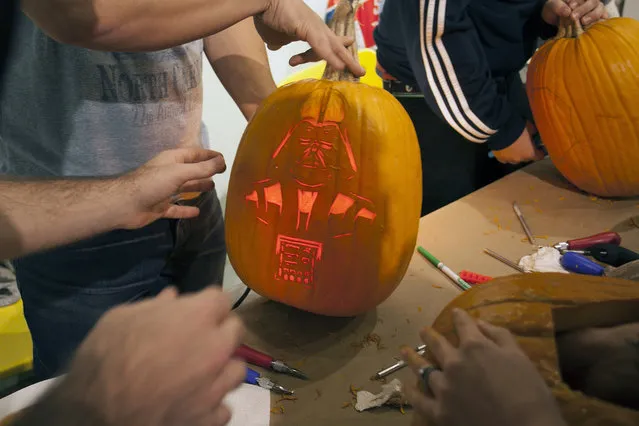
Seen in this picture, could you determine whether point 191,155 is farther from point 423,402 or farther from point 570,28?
point 570,28

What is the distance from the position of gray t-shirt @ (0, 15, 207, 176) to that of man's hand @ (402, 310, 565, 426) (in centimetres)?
68

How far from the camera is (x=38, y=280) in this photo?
0.97 meters

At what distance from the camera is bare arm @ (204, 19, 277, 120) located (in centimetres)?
113

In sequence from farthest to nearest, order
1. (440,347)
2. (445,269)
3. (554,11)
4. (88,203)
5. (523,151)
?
(523,151)
(554,11)
(445,269)
(88,203)
(440,347)

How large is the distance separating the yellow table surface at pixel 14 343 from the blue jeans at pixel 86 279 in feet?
0.94

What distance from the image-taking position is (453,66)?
4.51 feet

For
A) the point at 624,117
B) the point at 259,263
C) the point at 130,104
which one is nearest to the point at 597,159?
the point at 624,117

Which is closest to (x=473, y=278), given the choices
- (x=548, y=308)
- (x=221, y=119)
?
(x=548, y=308)

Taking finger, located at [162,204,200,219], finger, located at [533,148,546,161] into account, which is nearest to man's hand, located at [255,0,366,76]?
finger, located at [162,204,200,219]

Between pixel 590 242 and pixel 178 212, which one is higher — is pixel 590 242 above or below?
below

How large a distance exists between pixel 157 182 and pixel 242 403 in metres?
0.37

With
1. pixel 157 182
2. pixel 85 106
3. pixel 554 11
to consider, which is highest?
pixel 554 11

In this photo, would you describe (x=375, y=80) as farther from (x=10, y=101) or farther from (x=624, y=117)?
(x=10, y=101)

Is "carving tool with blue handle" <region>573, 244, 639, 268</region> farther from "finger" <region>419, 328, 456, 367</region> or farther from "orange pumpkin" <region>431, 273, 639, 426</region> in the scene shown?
"finger" <region>419, 328, 456, 367</region>
